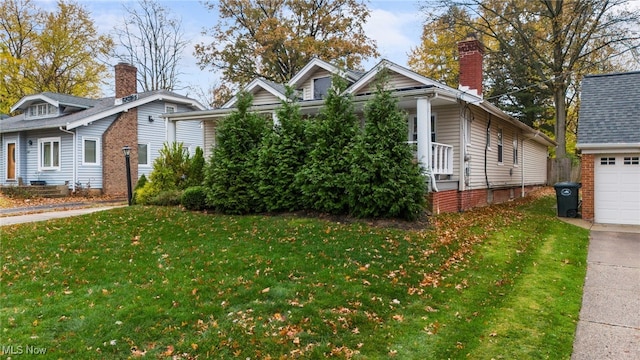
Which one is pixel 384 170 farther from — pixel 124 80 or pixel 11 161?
pixel 11 161

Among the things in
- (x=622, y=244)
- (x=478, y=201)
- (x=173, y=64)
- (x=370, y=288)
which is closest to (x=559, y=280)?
(x=370, y=288)

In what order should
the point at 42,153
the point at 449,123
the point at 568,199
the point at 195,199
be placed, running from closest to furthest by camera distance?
the point at 195,199, the point at 568,199, the point at 449,123, the point at 42,153

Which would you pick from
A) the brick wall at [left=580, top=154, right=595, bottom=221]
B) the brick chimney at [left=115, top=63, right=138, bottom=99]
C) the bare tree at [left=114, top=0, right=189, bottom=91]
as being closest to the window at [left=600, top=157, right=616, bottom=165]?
the brick wall at [left=580, top=154, right=595, bottom=221]

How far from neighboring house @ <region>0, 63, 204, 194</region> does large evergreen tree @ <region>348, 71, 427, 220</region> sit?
471 inches

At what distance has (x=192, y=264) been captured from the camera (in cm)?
668

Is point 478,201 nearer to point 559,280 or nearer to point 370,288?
point 559,280

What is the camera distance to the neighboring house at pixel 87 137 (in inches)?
763

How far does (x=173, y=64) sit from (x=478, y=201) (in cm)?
2938

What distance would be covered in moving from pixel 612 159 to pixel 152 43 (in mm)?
33704

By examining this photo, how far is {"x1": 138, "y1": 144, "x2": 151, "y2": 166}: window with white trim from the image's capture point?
21594 millimetres

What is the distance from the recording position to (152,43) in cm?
3466

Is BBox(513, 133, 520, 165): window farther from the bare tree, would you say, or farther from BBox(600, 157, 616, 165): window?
the bare tree

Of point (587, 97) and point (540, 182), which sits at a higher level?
point (587, 97)

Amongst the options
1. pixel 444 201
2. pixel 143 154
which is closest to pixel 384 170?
pixel 444 201
